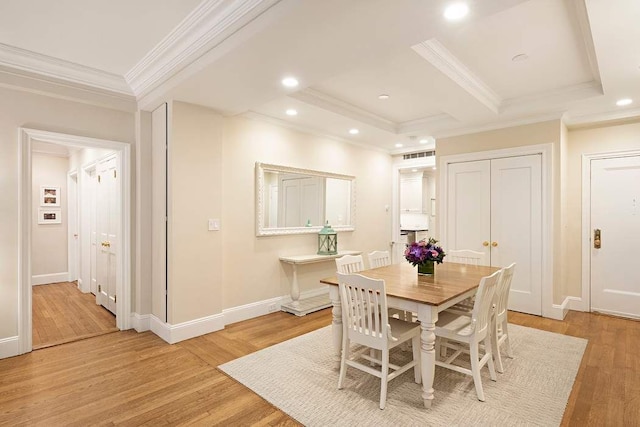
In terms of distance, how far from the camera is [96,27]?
2.60 meters

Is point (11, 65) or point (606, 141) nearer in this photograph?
point (11, 65)

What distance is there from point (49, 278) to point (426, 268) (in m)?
6.77

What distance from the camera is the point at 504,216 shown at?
454cm

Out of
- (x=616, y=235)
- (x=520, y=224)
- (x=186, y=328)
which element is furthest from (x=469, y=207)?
(x=186, y=328)

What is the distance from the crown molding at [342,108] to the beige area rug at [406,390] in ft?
8.82

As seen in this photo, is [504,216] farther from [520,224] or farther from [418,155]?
[418,155]

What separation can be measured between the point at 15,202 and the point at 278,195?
269cm

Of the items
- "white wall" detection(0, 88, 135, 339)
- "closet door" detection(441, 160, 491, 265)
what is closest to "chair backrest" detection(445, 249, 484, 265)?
"closet door" detection(441, 160, 491, 265)

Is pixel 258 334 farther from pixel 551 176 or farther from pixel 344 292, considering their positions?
pixel 551 176

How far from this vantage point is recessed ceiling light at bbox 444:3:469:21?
1.92m

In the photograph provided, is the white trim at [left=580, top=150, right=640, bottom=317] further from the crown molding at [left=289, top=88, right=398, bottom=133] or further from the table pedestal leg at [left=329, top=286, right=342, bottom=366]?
the table pedestal leg at [left=329, top=286, right=342, bottom=366]

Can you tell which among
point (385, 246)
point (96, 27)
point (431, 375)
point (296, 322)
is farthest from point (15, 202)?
point (385, 246)

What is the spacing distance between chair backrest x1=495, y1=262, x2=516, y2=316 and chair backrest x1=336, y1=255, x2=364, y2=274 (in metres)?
1.26

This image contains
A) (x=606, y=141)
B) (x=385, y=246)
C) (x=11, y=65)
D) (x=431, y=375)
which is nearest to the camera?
(x=431, y=375)
